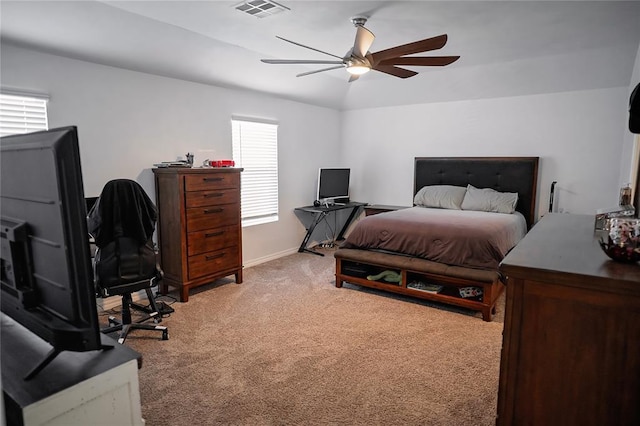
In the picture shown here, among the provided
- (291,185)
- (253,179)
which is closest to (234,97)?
(253,179)

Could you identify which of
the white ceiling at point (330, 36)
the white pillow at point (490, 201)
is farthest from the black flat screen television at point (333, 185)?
the white pillow at point (490, 201)

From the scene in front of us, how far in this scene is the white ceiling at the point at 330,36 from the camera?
2.75 metres

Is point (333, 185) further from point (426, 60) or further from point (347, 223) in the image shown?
point (426, 60)

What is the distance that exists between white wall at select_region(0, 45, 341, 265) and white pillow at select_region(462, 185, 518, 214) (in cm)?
243

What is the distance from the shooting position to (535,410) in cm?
137

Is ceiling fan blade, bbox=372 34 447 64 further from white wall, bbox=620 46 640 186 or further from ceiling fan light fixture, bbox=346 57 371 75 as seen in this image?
white wall, bbox=620 46 640 186

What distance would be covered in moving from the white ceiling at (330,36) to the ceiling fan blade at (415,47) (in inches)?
13.3

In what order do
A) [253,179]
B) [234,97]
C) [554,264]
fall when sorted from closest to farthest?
[554,264] → [234,97] → [253,179]

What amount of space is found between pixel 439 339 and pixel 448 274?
0.65 metres

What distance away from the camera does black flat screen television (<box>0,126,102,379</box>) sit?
2.82 feet

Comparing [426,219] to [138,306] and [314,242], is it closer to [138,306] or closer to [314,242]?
[314,242]

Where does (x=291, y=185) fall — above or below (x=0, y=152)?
below

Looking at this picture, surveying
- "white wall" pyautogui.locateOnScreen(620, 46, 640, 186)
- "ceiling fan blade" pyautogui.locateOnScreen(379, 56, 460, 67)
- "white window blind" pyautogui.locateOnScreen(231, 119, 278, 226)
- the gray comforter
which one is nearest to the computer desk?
"white window blind" pyautogui.locateOnScreen(231, 119, 278, 226)

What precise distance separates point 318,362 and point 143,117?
2803mm
